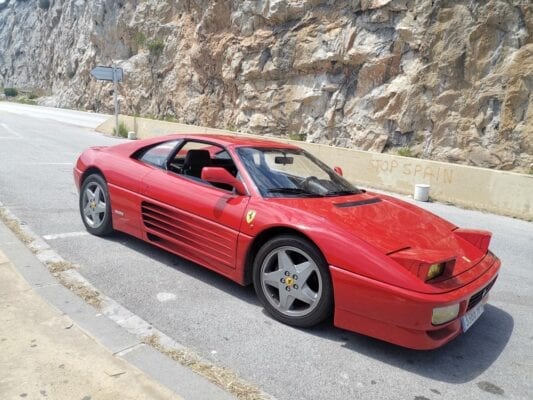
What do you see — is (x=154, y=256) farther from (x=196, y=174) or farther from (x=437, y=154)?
(x=437, y=154)

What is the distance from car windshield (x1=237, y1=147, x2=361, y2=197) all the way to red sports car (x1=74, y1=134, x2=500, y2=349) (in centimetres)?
1

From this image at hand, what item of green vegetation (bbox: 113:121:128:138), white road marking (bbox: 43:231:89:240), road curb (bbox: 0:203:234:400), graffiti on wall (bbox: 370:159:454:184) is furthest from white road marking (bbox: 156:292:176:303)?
green vegetation (bbox: 113:121:128:138)

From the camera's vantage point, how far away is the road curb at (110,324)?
8.18 ft

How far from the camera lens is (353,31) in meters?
15.6

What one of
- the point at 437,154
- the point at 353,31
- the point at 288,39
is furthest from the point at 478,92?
the point at 288,39

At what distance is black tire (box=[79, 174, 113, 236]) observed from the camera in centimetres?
482

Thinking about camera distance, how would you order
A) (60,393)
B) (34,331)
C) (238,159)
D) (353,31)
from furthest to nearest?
1. (353,31)
2. (238,159)
3. (34,331)
4. (60,393)

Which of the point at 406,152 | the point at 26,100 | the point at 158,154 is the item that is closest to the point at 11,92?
the point at 26,100

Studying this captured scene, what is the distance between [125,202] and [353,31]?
13283 millimetres

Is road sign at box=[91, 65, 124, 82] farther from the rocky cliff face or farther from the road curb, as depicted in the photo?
the road curb

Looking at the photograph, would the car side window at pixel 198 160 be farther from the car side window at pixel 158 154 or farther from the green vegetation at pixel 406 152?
the green vegetation at pixel 406 152

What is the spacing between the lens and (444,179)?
9.37m

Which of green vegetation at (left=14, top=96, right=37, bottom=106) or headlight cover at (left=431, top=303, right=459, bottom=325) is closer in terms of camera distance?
headlight cover at (left=431, top=303, right=459, bottom=325)

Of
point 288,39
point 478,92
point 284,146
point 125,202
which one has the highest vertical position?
point 288,39
